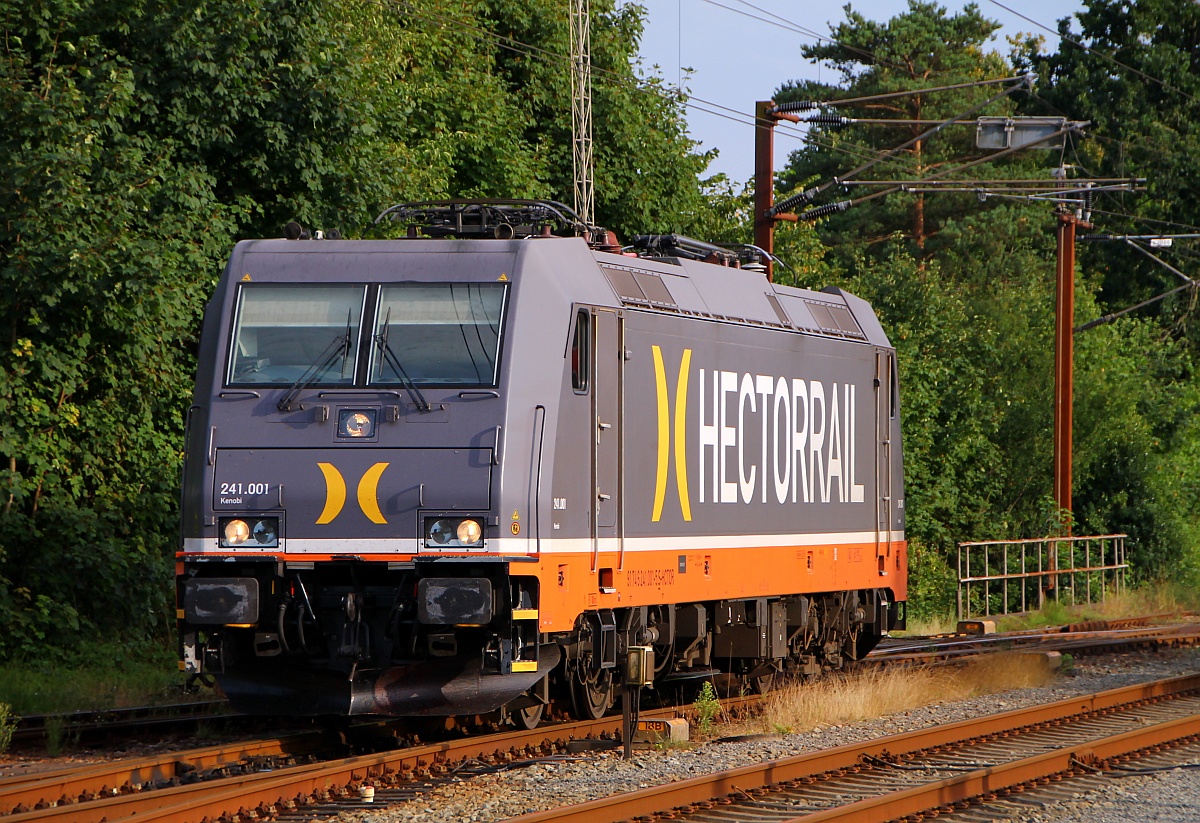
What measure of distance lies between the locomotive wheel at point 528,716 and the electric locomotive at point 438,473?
3 cm

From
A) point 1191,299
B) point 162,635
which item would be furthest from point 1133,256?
point 162,635

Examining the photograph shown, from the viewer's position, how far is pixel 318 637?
1113cm

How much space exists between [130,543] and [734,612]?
281 inches

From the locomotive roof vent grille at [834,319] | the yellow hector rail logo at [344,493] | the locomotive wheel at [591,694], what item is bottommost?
the locomotive wheel at [591,694]

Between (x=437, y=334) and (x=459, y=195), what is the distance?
1621cm

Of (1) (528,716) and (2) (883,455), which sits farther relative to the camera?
(2) (883,455)

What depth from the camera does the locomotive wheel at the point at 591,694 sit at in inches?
506

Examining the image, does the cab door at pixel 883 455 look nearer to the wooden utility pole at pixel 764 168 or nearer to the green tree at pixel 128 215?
the wooden utility pole at pixel 764 168

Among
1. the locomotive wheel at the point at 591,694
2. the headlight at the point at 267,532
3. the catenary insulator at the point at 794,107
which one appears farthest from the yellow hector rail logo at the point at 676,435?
the catenary insulator at the point at 794,107

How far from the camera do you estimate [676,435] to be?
13.3 meters

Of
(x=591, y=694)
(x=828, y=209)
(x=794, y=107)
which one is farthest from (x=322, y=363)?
(x=828, y=209)

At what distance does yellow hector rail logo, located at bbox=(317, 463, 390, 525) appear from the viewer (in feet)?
35.8

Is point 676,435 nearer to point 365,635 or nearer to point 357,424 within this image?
point 357,424

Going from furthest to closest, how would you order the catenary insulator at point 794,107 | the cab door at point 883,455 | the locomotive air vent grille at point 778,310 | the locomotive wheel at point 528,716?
the catenary insulator at point 794,107
the cab door at point 883,455
the locomotive air vent grille at point 778,310
the locomotive wheel at point 528,716
